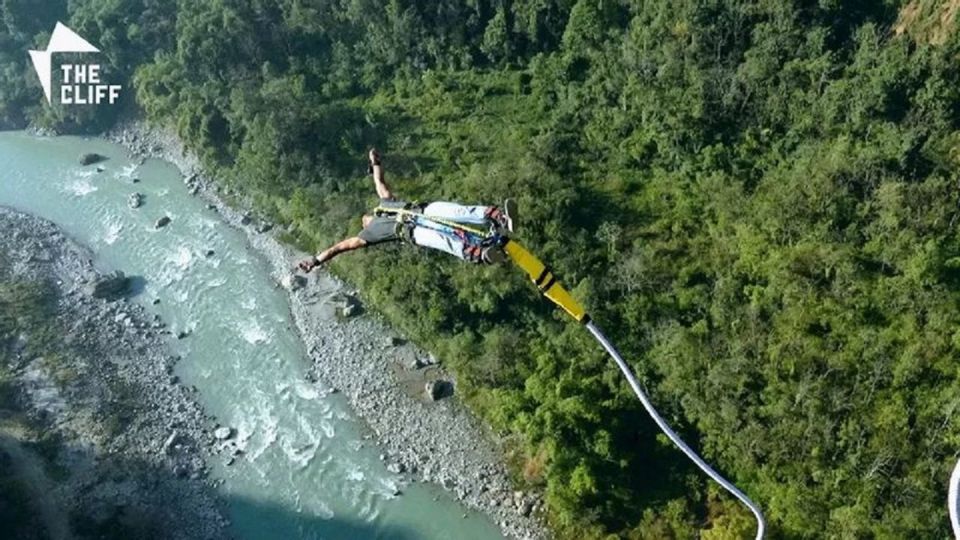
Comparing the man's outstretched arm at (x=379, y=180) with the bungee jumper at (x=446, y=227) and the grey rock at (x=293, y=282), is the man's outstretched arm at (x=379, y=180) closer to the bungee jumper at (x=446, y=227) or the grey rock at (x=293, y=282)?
the bungee jumper at (x=446, y=227)

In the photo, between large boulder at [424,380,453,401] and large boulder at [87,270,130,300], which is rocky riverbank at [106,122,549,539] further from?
large boulder at [87,270,130,300]

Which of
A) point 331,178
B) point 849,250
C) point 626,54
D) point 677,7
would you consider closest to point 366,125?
point 331,178

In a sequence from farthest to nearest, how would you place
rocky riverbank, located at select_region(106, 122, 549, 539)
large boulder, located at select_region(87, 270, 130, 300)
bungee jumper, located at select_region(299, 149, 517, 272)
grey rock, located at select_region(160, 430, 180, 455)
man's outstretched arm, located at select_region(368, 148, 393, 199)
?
large boulder, located at select_region(87, 270, 130, 300), grey rock, located at select_region(160, 430, 180, 455), rocky riverbank, located at select_region(106, 122, 549, 539), man's outstretched arm, located at select_region(368, 148, 393, 199), bungee jumper, located at select_region(299, 149, 517, 272)

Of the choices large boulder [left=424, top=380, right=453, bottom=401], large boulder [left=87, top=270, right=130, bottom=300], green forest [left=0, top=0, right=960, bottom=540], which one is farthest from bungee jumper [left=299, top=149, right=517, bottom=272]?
large boulder [left=87, top=270, right=130, bottom=300]

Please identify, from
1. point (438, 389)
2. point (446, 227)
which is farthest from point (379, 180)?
point (438, 389)

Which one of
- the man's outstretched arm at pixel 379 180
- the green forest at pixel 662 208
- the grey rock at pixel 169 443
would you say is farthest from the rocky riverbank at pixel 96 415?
the man's outstretched arm at pixel 379 180

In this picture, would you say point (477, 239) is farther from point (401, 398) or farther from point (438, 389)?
point (401, 398)
